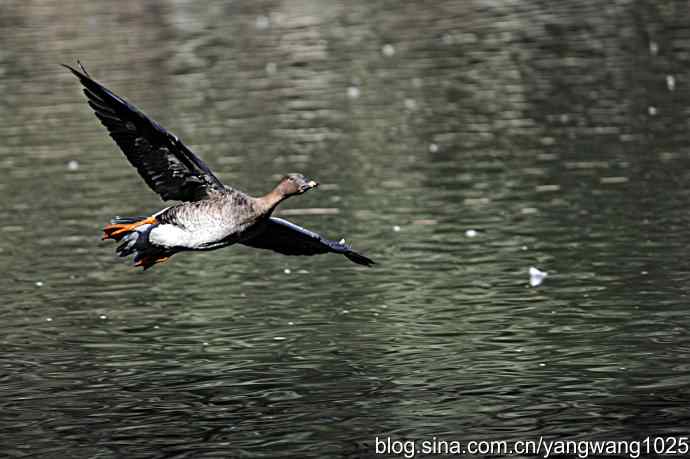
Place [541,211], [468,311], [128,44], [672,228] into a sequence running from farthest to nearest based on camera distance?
[128,44]
[541,211]
[672,228]
[468,311]

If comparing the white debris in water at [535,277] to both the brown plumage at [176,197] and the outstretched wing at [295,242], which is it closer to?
the outstretched wing at [295,242]

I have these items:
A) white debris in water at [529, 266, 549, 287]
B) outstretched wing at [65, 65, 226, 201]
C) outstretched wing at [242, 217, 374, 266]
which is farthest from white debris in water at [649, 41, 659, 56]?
outstretched wing at [65, 65, 226, 201]

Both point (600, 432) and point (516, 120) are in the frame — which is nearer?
point (600, 432)

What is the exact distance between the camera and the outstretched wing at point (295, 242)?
14.7 meters

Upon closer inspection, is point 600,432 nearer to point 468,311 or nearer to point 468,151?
point 468,311

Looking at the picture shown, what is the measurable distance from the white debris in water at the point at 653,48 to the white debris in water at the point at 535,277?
20544 mm

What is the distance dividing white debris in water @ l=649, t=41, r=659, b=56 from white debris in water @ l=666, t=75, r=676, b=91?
3947 millimetres

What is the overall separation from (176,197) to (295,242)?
1.51 m

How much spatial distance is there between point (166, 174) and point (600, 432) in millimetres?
4783

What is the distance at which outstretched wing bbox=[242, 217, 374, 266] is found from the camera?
14.7 meters

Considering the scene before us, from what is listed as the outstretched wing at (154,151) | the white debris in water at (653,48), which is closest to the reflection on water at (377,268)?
the white debris in water at (653,48)

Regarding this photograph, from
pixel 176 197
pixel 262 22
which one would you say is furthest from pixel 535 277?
pixel 262 22

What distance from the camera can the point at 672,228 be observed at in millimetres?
20609

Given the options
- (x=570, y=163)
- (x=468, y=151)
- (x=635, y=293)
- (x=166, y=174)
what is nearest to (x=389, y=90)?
(x=468, y=151)
